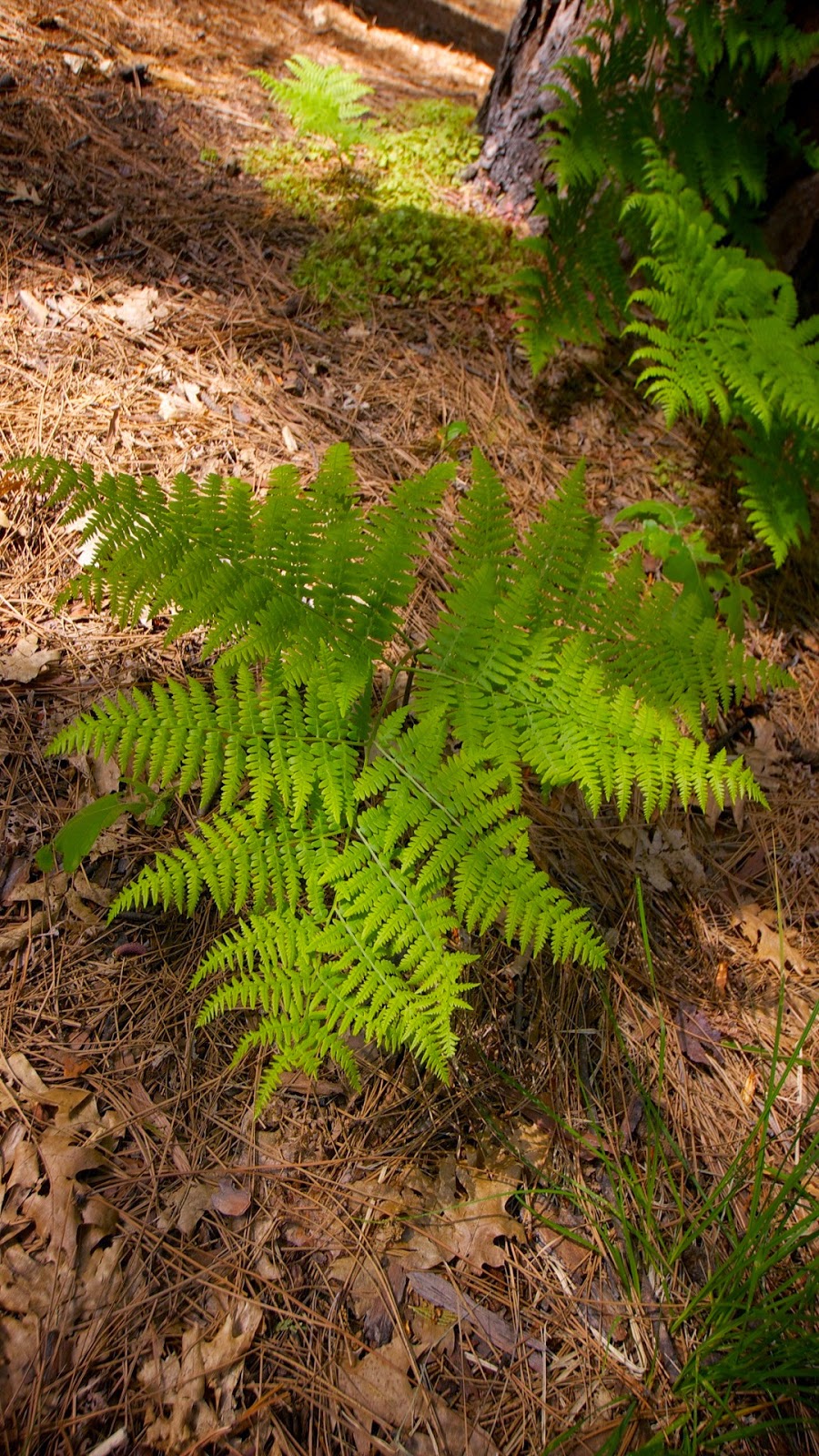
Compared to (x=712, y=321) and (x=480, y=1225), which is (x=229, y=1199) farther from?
(x=712, y=321)

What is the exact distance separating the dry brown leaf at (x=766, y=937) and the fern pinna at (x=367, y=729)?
0.71 m

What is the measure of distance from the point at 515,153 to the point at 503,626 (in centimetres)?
298

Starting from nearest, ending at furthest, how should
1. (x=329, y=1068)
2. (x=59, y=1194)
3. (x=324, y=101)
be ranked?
(x=59, y=1194), (x=329, y=1068), (x=324, y=101)

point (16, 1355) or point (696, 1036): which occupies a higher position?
point (696, 1036)

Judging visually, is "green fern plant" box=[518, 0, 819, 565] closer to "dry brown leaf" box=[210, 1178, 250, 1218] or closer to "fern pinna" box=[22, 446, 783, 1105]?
"fern pinna" box=[22, 446, 783, 1105]

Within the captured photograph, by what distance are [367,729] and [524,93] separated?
11.5ft

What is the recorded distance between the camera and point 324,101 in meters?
3.72

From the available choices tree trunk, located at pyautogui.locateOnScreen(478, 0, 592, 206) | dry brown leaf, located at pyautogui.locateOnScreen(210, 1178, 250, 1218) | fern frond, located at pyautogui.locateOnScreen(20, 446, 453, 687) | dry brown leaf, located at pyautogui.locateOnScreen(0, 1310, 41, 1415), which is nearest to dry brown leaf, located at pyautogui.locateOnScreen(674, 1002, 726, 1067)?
dry brown leaf, located at pyautogui.locateOnScreen(210, 1178, 250, 1218)

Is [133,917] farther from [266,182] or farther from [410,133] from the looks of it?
[410,133]

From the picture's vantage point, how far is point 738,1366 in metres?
1.76

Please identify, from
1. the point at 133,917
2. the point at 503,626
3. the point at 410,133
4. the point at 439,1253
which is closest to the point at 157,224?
the point at 410,133

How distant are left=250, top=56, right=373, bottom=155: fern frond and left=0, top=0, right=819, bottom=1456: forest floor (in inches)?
19.2

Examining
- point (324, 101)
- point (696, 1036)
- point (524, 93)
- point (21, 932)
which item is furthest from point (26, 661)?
point (524, 93)

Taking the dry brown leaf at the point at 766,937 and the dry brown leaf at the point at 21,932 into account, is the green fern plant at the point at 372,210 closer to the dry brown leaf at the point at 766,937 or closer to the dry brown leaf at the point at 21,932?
the dry brown leaf at the point at 21,932
